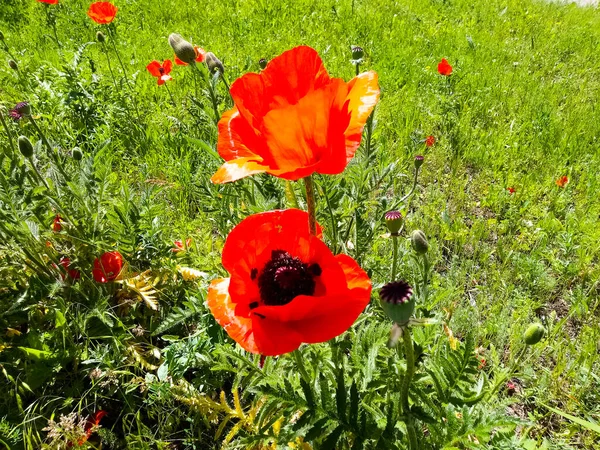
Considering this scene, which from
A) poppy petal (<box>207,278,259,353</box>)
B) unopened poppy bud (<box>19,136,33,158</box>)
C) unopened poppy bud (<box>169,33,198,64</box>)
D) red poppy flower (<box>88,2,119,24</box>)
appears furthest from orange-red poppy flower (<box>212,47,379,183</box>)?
red poppy flower (<box>88,2,119,24</box>)

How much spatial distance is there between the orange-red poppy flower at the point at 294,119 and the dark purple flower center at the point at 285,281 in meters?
0.23

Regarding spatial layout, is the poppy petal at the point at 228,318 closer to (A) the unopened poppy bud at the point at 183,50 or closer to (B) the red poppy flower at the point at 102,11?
(A) the unopened poppy bud at the point at 183,50

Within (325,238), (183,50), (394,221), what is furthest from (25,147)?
(394,221)

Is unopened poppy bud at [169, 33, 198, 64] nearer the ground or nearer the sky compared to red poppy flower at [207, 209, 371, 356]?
nearer the sky

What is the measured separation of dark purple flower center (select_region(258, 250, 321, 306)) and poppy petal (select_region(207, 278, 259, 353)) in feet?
0.25

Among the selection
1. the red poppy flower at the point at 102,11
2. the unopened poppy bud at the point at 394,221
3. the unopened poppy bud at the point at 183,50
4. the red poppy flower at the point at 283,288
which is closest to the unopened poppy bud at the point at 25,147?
the unopened poppy bud at the point at 183,50

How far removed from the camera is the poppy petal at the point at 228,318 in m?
0.88

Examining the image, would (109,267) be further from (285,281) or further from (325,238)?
(285,281)

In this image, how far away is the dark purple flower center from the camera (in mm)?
990

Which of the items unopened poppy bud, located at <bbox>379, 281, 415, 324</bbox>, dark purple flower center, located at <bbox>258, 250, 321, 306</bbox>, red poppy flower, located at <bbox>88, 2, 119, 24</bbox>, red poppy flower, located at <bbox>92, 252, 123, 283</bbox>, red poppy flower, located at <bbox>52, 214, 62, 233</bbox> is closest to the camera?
unopened poppy bud, located at <bbox>379, 281, 415, 324</bbox>

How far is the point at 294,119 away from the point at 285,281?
33 cm

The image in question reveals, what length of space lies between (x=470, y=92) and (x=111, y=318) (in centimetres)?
364

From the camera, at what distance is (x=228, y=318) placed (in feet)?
3.08

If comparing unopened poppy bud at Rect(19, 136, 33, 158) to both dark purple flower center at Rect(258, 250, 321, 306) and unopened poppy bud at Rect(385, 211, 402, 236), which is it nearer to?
dark purple flower center at Rect(258, 250, 321, 306)
